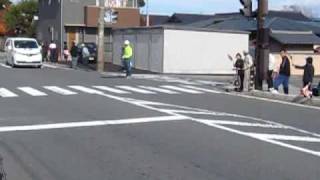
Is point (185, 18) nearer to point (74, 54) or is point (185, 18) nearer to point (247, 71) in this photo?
point (74, 54)

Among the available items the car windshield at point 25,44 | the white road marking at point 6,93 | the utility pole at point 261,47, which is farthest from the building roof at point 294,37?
the white road marking at point 6,93

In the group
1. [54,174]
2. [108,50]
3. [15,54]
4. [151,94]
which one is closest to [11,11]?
[108,50]

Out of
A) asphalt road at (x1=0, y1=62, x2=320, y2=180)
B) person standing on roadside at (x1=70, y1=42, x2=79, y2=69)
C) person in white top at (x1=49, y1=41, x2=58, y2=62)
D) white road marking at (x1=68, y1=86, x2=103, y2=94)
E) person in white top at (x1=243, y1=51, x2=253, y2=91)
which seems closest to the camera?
asphalt road at (x1=0, y1=62, x2=320, y2=180)

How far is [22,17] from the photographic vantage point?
84.4 metres

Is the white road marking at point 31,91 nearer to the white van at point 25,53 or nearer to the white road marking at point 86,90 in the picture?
the white road marking at point 86,90

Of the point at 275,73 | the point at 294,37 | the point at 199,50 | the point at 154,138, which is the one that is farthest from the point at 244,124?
the point at 294,37

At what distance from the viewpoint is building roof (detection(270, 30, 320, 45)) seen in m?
48.6

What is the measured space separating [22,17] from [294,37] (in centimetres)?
4384

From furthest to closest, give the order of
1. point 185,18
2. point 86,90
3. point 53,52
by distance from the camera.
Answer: point 185,18
point 53,52
point 86,90

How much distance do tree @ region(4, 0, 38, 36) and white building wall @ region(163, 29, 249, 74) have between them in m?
45.8

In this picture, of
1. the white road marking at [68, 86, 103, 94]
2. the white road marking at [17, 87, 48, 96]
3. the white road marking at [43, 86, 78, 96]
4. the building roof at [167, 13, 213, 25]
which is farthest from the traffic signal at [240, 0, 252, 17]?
the building roof at [167, 13, 213, 25]

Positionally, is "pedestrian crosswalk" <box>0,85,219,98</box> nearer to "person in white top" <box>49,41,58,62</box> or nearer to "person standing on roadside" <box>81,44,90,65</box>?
"person standing on roadside" <box>81,44,90,65</box>

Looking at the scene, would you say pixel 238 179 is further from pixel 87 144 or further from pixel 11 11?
pixel 11 11

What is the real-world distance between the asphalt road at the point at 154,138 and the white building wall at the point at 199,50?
1670 cm
